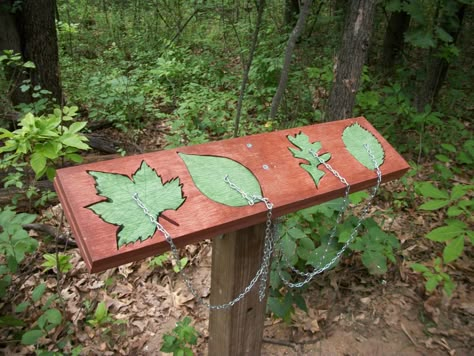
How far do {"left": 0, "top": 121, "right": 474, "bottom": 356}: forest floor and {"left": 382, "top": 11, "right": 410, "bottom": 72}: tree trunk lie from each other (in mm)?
4583

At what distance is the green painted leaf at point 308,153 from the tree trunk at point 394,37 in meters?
5.75

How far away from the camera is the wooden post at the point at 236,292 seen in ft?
4.71

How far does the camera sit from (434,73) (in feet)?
15.1

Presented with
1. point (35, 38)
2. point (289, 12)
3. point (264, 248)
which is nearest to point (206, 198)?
point (264, 248)

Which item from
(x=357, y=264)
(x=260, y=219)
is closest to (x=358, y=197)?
(x=357, y=264)

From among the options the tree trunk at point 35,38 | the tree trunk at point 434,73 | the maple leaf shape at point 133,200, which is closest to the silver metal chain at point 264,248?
the maple leaf shape at point 133,200

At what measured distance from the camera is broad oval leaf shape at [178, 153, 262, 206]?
1.13 m

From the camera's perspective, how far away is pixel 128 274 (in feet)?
9.36

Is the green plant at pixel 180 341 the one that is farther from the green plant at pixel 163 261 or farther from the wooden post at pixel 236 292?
the green plant at pixel 163 261

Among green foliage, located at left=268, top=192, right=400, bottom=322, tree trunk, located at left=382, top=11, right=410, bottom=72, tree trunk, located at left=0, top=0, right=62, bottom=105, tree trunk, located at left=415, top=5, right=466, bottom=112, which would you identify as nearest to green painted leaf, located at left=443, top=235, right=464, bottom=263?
green foliage, located at left=268, top=192, right=400, bottom=322

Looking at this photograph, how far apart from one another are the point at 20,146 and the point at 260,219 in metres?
1.17

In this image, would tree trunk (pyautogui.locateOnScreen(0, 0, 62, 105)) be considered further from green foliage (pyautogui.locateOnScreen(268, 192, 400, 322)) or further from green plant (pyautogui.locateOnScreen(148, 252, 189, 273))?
green foliage (pyautogui.locateOnScreen(268, 192, 400, 322))

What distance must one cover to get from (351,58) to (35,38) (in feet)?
12.5

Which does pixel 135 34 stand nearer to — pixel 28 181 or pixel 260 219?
pixel 28 181
